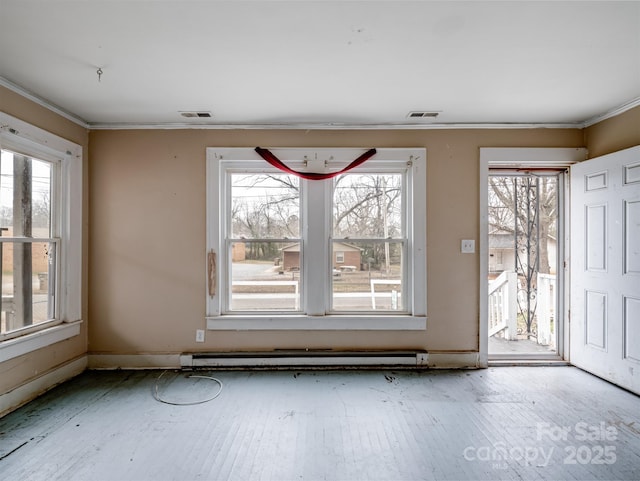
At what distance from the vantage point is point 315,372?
3.31 meters

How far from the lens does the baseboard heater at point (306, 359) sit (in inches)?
132

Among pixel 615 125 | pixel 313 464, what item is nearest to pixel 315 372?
pixel 313 464

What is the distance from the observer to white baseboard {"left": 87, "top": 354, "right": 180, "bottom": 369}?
3408 mm

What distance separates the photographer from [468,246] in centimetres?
345

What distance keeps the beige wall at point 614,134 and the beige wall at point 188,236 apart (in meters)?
0.14

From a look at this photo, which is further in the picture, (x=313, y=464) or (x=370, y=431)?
(x=370, y=431)

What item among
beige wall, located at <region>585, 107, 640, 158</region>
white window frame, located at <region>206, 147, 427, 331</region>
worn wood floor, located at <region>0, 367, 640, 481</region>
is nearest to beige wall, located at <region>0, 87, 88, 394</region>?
worn wood floor, located at <region>0, 367, 640, 481</region>

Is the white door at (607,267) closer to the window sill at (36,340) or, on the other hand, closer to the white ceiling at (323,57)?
the white ceiling at (323,57)

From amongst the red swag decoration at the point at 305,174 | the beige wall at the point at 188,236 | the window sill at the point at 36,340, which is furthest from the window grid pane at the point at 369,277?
the window sill at the point at 36,340

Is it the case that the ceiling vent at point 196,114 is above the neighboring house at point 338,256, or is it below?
above

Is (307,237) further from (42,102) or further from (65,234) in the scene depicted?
(42,102)

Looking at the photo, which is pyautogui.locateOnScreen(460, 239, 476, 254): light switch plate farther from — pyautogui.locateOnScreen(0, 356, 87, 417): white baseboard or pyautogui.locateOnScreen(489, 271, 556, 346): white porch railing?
pyautogui.locateOnScreen(0, 356, 87, 417): white baseboard

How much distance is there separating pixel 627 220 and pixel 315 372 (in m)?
3.08

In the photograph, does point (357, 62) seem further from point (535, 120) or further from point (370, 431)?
point (370, 431)
